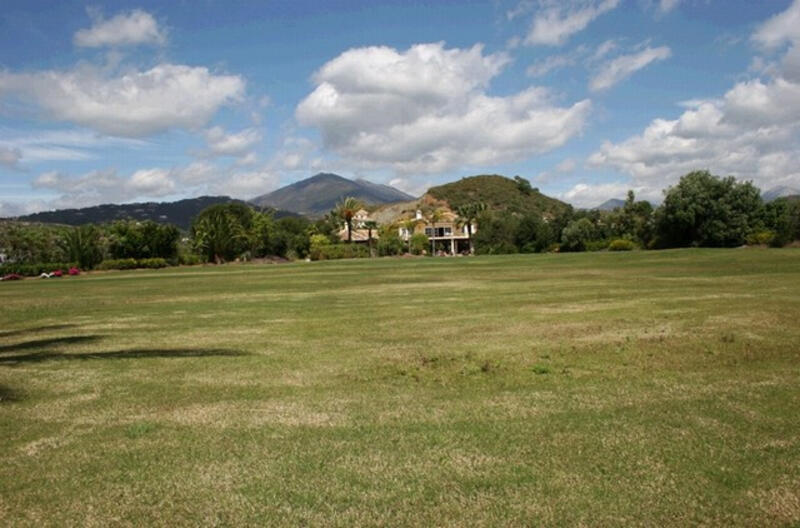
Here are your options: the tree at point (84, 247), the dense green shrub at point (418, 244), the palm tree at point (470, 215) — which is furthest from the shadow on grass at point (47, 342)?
the dense green shrub at point (418, 244)

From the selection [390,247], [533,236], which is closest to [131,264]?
[390,247]

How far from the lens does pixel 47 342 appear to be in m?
16.1

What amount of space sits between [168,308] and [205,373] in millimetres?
14206

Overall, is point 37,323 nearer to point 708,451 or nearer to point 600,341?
point 600,341

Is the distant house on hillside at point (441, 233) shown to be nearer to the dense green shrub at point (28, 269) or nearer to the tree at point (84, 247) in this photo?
the tree at point (84, 247)

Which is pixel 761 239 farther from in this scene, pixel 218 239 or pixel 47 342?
pixel 218 239

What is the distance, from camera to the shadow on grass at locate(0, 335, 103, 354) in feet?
50.4

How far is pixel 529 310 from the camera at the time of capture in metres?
20.0

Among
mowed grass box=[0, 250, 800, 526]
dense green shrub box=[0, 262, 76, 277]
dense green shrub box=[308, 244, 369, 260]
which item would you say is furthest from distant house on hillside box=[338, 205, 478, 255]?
mowed grass box=[0, 250, 800, 526]

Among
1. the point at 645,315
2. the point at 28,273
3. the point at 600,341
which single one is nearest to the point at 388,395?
the point at 600,341

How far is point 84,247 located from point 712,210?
80882 millimetres

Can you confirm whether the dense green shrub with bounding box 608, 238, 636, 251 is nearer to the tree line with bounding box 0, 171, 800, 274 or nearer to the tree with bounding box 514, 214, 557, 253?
the tree line with bounding box 0, 171, 800, 274

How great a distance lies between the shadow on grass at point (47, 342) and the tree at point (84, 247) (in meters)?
69.8

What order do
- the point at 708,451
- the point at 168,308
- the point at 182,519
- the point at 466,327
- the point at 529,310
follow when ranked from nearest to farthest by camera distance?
the point at 182,519 < the point at 708,451 < the point at 466,327 < the point at 529,310 < the point at 168,308
